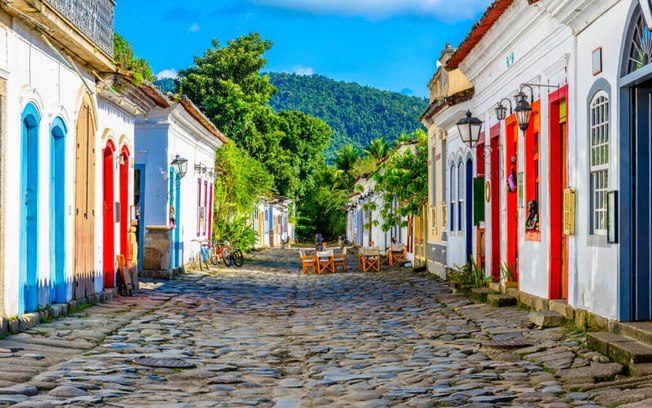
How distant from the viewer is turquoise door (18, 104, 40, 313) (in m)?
11.2

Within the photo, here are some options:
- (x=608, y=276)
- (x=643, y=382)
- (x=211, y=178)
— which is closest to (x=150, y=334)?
(x=608, y=276)

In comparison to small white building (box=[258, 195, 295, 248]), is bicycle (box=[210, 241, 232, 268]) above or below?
below

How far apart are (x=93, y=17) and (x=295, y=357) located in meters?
6.55

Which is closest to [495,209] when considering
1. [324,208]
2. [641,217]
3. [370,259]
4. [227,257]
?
[641,217]

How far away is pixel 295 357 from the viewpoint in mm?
9758

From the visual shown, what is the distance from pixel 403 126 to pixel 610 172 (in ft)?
327

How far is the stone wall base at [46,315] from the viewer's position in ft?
33.2

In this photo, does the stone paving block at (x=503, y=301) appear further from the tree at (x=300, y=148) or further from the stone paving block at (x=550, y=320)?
the tree at (x=300, y=148)

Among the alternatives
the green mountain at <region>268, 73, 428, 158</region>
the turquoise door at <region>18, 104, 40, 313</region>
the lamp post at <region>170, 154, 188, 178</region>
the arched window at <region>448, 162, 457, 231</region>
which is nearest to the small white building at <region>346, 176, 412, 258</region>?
the arched window at <region>448, 162, 457, 231</region>

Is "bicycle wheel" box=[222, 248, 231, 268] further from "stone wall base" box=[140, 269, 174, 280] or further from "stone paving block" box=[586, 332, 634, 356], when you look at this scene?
"stone paving block" box=[586, 332, 634, 356]

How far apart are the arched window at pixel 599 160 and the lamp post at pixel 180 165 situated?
13.7m

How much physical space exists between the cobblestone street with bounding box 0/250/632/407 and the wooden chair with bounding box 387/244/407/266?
14899mm

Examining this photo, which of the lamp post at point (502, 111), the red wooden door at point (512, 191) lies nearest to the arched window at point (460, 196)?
the red wooden door at point (512, 191)

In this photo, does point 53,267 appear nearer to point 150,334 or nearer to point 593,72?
point 150,334
